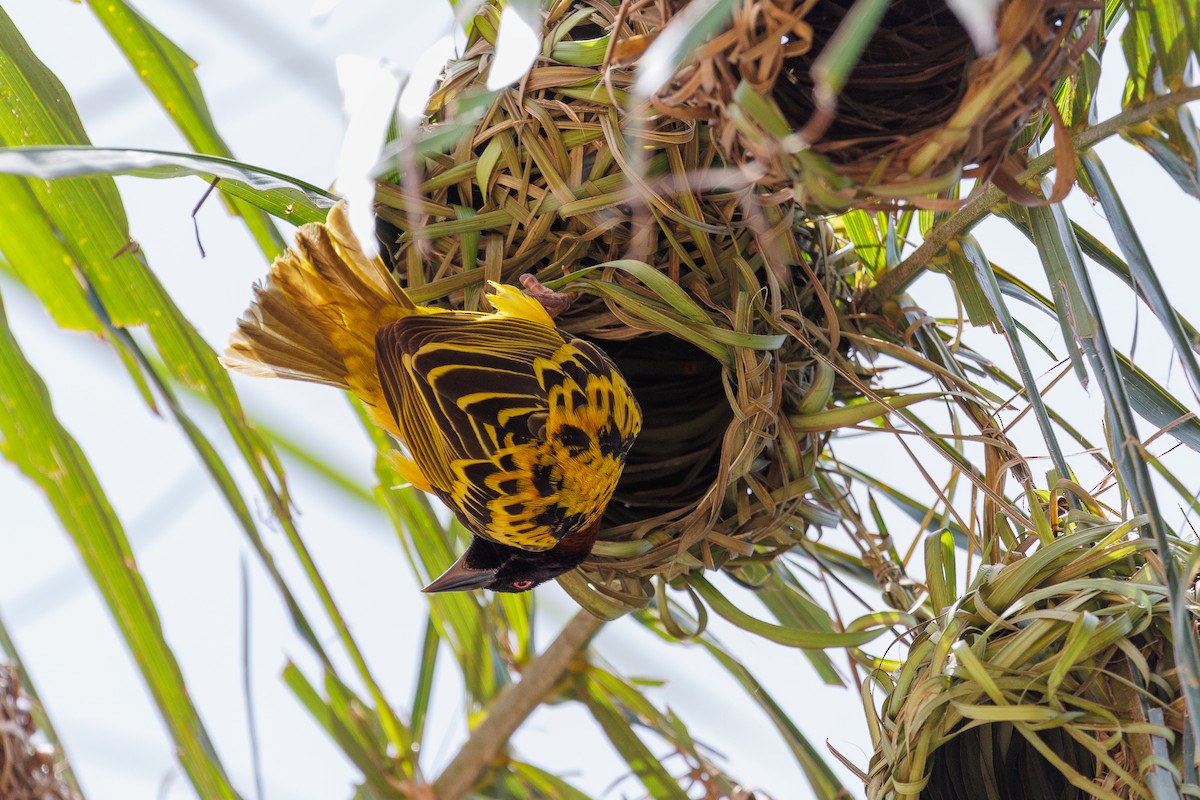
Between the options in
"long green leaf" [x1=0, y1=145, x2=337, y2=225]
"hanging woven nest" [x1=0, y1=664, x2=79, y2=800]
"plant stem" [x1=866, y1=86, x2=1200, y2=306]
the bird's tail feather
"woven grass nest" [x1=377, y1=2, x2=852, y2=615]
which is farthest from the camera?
"hanging woven nest" [x1=0, y1=664, x2=79, y2=800]

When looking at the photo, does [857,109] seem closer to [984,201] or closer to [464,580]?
[984,201]

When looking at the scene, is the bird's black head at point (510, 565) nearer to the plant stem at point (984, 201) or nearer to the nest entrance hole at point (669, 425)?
the nest entrance hole at point (669, 425)

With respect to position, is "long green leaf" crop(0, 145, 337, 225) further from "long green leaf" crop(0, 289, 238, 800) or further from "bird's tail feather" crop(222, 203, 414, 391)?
"long green leaf" crop(0, 289, 238, 800)

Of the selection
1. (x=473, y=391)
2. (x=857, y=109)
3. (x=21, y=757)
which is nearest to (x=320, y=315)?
(x=473, y=391)

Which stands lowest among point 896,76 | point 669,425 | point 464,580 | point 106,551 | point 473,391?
point 106,551

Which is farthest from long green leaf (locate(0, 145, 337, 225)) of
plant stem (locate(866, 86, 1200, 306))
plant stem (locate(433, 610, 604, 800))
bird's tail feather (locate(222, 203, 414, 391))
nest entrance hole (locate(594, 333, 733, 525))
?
plant stem (locate(433, 610, 604, 800))
